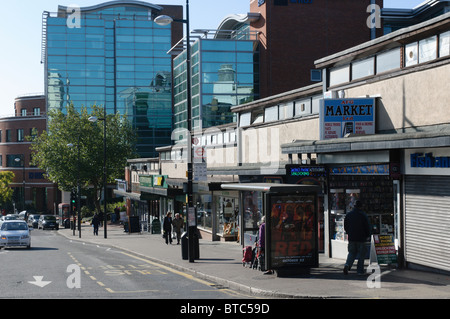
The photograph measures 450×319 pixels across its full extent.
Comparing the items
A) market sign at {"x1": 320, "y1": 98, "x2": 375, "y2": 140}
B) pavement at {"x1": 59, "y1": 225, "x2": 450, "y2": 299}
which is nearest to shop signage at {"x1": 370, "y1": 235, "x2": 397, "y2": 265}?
pavement at {"x1": 59, "y1": 225, "x2": 450, "y2": 299}

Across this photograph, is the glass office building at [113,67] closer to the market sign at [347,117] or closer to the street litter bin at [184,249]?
the street litter bin at [184,249]

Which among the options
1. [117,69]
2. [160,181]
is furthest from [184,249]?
[117,69]

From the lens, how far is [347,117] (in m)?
17.8

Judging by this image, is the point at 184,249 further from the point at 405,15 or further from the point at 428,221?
the point at 405,15

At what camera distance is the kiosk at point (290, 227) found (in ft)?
51.6

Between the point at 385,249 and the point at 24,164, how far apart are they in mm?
94257

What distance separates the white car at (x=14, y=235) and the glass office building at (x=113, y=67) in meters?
58.3

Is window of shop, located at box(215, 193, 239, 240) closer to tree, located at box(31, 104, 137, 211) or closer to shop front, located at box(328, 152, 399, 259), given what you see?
shop front, located at box(328, 152, 399, 259)

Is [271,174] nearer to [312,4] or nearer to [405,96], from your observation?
[405,96]

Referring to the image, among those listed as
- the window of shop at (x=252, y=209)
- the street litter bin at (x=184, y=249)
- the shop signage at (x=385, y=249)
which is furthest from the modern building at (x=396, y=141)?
the street litter bin at (x=184, y=249)

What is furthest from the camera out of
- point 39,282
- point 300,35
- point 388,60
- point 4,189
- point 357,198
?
point 4,189

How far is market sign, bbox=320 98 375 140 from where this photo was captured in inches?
A: 696

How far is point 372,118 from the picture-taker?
17.7 metres

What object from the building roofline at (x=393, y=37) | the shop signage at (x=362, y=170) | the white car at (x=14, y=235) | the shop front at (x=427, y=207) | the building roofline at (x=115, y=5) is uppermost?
the building roofline at (x=115, y=5)
